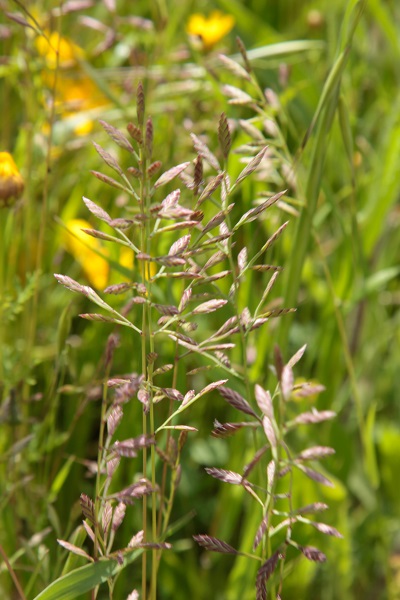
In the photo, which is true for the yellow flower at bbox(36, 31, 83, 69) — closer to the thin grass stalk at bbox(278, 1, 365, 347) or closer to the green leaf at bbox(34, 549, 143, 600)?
the thin grass stalk at bbox(278, 1, 365, 347)

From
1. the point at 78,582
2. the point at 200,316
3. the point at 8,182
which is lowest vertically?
the point at 78,582

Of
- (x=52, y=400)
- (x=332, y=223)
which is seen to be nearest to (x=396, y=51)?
(x=332, y=223)

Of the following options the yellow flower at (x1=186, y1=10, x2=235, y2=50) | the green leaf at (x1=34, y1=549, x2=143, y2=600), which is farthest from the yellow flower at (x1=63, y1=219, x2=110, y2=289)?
the green leaf at (x1=34, y1=549, x2=143, y2=600)

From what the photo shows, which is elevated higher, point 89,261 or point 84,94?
point 84,94

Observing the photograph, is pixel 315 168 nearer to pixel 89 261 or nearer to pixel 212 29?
pixel 89 261

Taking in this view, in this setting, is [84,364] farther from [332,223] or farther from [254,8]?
[254,8]

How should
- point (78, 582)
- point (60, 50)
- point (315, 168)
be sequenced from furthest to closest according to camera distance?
point (60, 50) → point (315, 168) → point (78, 582)

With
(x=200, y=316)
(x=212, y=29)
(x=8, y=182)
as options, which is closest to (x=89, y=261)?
(x=200, y=316)

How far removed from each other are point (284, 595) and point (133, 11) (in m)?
0.96

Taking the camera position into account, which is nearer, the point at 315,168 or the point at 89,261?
the point at 315,168

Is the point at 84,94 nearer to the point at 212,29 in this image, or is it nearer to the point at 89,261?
the point at 212,29

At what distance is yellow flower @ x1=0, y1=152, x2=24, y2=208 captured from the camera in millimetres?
630

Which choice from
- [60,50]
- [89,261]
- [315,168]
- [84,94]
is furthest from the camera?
[84,94]

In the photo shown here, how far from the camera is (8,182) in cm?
63
